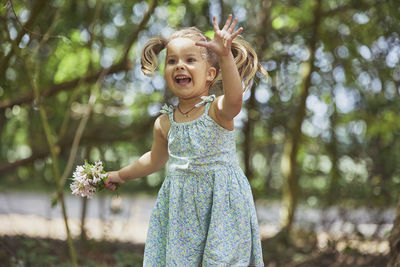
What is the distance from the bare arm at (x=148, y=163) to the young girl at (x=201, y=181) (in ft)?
0.41

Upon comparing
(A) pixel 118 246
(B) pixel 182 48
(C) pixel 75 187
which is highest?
(B) pixel 182 48

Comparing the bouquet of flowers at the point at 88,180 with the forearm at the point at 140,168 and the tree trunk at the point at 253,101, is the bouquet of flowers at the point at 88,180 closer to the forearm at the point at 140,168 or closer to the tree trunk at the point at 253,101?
the forearm at the point at 140,168

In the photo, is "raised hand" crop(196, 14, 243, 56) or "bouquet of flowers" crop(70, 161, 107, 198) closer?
"raised hand" crop(196, 14, 243, 56)

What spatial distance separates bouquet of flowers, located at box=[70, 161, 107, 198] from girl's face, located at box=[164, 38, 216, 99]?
0.54m

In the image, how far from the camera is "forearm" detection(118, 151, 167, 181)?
2.65 meters

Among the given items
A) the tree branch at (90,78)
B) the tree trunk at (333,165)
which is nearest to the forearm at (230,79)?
the tree branch at (90,78)

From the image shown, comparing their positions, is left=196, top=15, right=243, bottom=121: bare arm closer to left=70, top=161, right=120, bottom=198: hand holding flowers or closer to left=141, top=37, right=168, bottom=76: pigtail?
left=141, top=37, right=168, bottom=76: pigtail

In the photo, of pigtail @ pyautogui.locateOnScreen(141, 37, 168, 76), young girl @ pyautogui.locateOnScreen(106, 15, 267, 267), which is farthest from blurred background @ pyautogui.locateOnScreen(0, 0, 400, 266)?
young girl @ pyautogui.locateOnScreen(106, 15, 267, 267)

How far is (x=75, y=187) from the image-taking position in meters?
2.48

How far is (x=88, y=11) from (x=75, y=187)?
3666mm

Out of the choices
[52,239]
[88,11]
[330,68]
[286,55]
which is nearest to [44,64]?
[88,11]

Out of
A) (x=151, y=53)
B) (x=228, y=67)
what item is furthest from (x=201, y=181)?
(x=151, y=53)

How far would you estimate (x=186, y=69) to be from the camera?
239 cm

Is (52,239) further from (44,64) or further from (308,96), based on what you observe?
(308,96)
